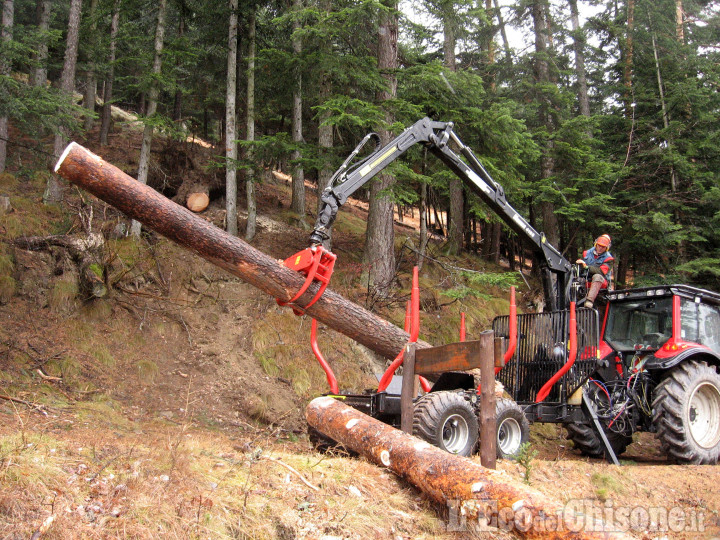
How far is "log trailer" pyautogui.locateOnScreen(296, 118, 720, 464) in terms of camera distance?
23.6ft

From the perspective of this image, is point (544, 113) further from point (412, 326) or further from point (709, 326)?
point (412, 326)

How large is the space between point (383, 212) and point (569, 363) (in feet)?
20.6

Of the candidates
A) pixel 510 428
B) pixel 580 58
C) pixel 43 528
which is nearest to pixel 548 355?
pixel 510 428

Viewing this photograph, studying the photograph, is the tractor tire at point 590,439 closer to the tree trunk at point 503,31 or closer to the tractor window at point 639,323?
the tractor window at point 639,323

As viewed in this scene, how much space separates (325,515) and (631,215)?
14620mm

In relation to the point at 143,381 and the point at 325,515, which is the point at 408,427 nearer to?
the point at 325,515

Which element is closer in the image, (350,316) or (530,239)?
(350,316)

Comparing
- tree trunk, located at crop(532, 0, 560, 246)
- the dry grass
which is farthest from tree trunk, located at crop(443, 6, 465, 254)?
the dry grass

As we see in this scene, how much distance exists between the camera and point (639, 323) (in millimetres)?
8602

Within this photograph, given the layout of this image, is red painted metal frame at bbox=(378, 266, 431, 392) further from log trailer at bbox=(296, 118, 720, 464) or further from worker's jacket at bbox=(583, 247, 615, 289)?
worker's jacket at bbox=(583, 247, 615, 289)

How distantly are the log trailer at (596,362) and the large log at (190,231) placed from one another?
3.81 ft

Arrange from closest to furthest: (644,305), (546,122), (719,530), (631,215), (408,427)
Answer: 1. (719,530)
2. (408,427)
3. (644,305)
4. (631,215)
5. (546,122)

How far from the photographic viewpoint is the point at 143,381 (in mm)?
8656

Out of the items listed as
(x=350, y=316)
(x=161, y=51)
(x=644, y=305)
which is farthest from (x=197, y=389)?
(x=161, y=51)
